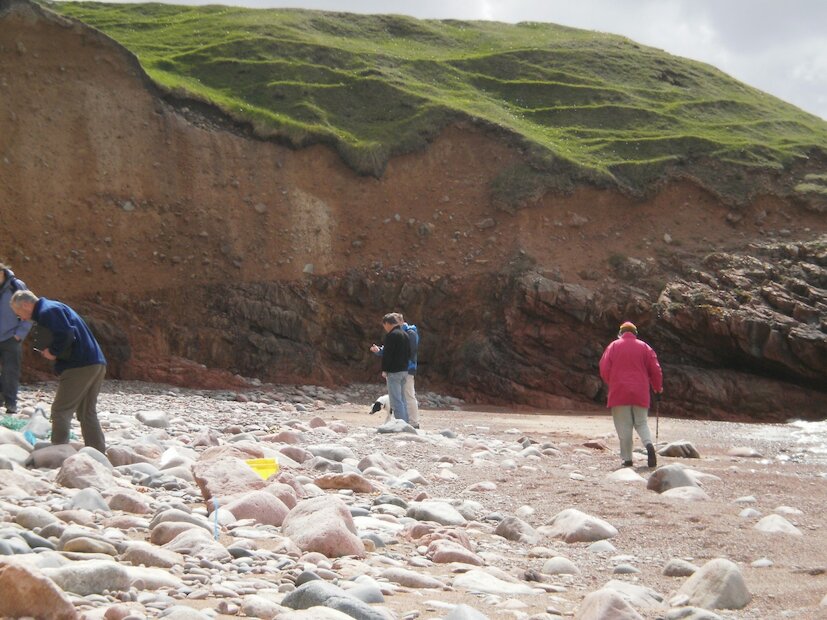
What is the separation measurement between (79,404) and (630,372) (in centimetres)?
711

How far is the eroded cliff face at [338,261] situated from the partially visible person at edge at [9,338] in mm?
10173

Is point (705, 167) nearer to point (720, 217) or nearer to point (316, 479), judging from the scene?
point (720, 217)

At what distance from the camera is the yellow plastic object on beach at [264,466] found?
27.2 ft

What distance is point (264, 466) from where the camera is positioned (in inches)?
333

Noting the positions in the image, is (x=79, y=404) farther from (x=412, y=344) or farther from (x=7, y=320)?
(x=412, y=344)

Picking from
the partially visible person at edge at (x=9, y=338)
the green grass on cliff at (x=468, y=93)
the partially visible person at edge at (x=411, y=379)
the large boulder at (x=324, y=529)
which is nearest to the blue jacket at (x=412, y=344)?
the partially visible person at edge at (x=411, y=379)

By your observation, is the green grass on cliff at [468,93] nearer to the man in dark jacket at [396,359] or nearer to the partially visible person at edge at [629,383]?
the man in dark jacket at [396,359]

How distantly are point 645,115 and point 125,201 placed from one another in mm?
19387

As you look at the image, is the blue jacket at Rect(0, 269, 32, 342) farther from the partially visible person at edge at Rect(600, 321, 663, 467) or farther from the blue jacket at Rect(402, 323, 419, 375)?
the partially visible person at edge at Rect(600, 321, 663, 467)

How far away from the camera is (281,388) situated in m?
23.9

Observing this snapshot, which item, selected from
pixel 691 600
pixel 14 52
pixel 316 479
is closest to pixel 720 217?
pixel 14 52

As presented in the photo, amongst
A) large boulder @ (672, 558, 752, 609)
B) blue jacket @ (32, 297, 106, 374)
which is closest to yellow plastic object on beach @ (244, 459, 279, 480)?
blue jacket @ (32, 297, 106, 374)

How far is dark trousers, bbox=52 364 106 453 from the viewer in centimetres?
845

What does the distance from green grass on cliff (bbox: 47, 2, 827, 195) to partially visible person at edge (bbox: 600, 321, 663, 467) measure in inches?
656
